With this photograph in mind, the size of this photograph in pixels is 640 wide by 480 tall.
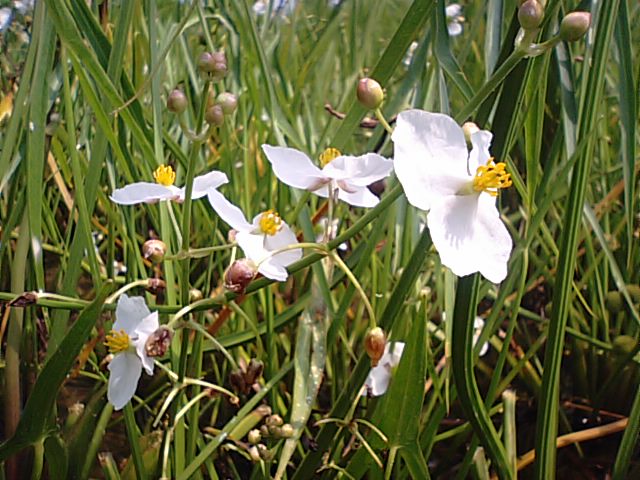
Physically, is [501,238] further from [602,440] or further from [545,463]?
[602,440]

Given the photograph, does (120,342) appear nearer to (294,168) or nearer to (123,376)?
(123,376)

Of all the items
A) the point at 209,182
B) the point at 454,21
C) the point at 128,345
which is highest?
the point at 454,21

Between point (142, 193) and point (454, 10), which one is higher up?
point (454, 10)

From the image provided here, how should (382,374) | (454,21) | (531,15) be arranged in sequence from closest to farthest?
1. (531,15)
2. (382,374)
3. (454,21)

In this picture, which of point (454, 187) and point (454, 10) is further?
point (454, 10)

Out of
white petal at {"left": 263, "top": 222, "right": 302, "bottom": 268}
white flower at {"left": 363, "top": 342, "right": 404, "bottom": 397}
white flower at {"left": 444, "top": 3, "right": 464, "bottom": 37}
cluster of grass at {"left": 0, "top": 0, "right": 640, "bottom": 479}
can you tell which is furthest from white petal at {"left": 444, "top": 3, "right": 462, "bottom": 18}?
white petal at {"left": 263, "top": 222, "right": 302, "bottom": 268}

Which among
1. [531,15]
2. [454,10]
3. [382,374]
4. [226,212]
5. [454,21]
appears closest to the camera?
[531,15]

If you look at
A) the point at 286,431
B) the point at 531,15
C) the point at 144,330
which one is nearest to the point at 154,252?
the point at 144,330
